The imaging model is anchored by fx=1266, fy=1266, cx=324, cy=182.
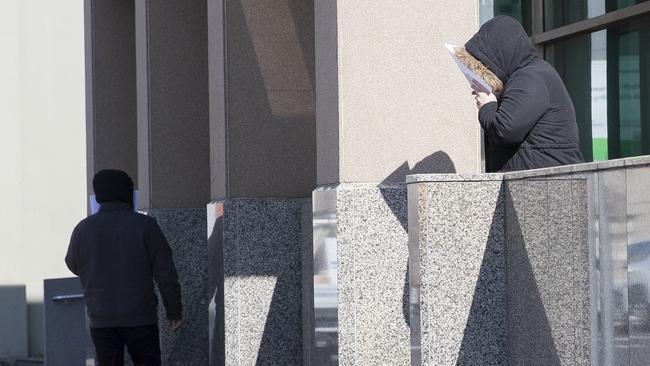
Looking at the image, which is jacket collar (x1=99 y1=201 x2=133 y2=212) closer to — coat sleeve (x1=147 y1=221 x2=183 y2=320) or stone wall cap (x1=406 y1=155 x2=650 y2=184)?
coat sleeve (x1=147 y1=221 x2=183 y2=320)

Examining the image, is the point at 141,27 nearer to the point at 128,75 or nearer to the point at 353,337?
the point at 128,75

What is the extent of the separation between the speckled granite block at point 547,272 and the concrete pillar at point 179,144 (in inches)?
205

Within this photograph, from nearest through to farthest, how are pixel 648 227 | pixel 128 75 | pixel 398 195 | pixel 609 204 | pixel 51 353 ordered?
pixel 648 227 → pixel 609 204 → pixel 398 195 → pixel 51 353 → pixel 128 75

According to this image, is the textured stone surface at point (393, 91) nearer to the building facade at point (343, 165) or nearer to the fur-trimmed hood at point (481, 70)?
the building facade at point (343, 165)

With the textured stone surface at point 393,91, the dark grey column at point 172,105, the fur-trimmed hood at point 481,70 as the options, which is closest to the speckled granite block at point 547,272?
the fur-trimmed hood at point 481,70

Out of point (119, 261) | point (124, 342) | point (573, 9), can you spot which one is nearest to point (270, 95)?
point (119, 261)

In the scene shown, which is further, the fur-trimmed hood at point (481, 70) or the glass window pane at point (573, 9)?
the glass window pane at point (573, 9)

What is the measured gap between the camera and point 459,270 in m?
5.20

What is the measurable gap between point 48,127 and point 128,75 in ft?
7.80

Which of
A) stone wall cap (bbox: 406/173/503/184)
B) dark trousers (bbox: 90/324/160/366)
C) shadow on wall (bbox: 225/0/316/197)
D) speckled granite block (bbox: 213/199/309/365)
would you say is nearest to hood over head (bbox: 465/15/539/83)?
stone wall cap (bbox: 406/173/503/184)

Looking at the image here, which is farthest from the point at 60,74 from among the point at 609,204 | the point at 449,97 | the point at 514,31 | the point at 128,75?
the point at 609,204

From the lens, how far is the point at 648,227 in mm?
3930

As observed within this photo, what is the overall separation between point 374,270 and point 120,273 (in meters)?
2.49

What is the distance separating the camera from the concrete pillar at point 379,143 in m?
6.18
